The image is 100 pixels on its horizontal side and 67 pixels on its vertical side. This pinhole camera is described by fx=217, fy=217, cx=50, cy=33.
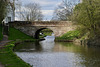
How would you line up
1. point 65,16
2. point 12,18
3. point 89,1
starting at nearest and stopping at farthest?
point 89,1 → point 12,18 → point 65,16

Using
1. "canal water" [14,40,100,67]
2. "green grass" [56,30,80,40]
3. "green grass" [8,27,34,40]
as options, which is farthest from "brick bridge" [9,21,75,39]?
"canal water" [14,40,100,67]

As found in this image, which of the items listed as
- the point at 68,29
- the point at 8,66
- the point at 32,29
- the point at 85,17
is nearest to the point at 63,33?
the point at 68,29

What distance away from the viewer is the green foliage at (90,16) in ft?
127

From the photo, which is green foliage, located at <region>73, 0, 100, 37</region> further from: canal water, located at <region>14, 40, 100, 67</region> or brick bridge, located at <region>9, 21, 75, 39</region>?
brick bridge, located at <region>9, 21, 75, 39</region>

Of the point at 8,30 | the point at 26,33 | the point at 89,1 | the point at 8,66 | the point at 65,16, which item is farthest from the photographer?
the point at 65,16

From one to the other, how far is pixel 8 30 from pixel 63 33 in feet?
49.2

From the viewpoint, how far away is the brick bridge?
197 feet

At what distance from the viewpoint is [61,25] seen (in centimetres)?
6003

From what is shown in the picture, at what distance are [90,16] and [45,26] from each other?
22099mm

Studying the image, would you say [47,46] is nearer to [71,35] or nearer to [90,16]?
[90,16]

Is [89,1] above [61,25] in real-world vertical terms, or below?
above

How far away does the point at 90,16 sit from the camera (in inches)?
1570

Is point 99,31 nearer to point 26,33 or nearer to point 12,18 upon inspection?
point 26,33

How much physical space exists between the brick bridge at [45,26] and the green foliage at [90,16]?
17.9 m
